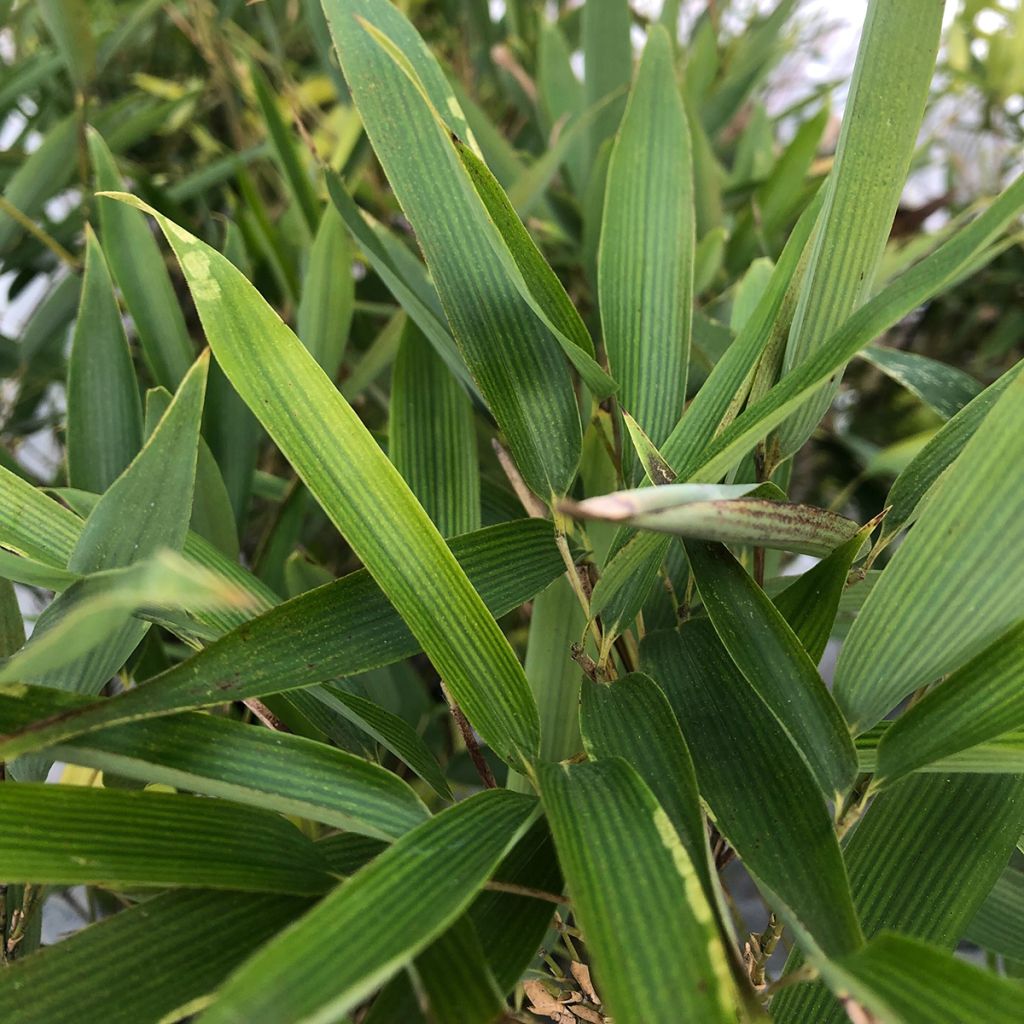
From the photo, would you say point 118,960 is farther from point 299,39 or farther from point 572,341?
point 299,39

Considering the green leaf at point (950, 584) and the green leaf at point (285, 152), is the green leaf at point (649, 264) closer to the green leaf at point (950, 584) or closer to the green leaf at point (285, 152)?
the green leaf at point (950, 584)

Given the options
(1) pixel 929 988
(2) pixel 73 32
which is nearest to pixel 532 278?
(1) pixel 929 988

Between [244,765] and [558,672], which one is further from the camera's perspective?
[558,672]

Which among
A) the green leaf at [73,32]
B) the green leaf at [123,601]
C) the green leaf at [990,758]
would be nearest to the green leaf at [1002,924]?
the green leaf at [990,758]

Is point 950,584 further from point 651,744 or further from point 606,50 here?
point 606,50

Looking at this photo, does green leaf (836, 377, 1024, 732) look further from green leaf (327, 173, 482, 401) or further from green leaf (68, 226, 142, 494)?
green leaf (68, 226, 142, 494)
